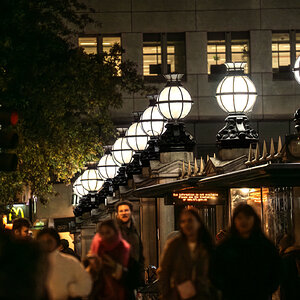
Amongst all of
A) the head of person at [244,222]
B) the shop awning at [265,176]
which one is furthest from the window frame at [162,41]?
the head of person at [244,222]

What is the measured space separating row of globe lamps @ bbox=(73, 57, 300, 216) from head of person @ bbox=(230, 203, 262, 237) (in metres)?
5.81

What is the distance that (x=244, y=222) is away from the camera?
10.0 metres

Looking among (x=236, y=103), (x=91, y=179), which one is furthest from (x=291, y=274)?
(x=91, y=179)

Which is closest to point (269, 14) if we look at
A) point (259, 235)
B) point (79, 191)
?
point (79, 191)

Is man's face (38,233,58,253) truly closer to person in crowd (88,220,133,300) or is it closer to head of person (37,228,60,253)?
head of person (37,228,60,253)

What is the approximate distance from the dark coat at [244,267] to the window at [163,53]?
3582 centimetres

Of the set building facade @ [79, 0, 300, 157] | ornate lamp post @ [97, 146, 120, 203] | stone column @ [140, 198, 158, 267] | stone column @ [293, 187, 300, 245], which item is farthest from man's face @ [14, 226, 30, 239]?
building facade @ [79, 0, 300, 157]

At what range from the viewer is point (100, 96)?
852 inches

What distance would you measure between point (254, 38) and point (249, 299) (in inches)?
1448

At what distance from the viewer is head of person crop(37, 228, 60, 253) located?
9748mm

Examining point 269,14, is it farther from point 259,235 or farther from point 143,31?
point 259,235

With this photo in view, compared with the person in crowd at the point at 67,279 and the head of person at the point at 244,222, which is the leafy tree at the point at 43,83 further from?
the person in crowd at the point at 67,279

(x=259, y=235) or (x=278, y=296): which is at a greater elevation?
(x=259, y=235)

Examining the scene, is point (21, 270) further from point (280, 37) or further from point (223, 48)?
point (280, 37)
